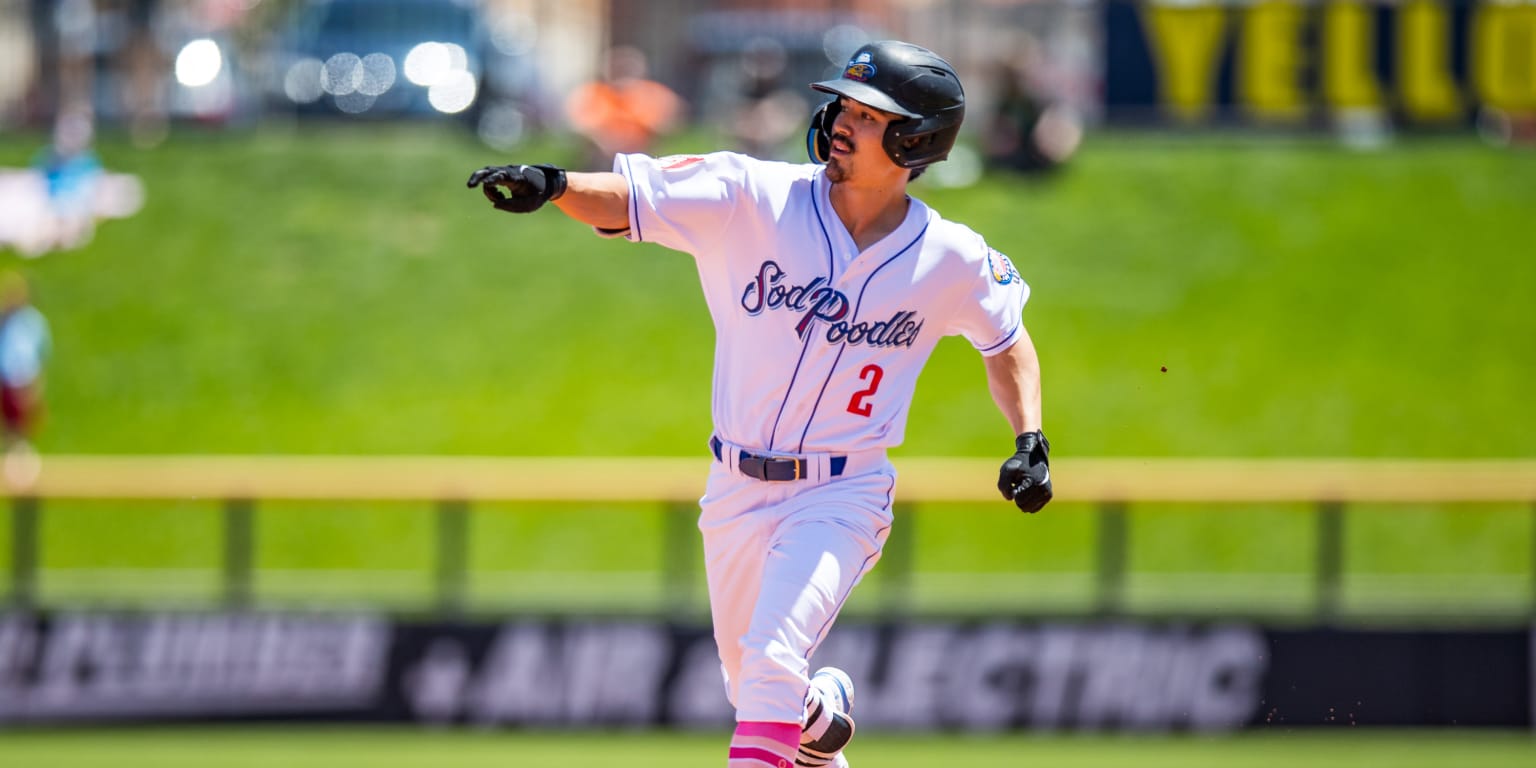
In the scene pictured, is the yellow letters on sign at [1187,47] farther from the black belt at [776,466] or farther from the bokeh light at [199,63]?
the black belt at [776,466]

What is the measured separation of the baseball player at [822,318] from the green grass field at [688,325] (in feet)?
23.2

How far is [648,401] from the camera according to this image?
16.7m

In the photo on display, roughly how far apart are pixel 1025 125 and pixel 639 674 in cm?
927

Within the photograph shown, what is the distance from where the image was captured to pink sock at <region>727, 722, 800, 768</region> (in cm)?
484

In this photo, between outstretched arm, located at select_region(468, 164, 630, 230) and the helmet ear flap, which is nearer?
outstretched arm, located at select_region(468, 164, 630, 230)

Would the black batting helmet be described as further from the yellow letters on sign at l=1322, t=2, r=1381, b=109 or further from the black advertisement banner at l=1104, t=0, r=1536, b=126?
the yellow letters on sign at l=1322, t=2, r=1381, b=109

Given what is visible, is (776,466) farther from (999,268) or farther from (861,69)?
(861,69)

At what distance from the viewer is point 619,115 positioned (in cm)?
1769

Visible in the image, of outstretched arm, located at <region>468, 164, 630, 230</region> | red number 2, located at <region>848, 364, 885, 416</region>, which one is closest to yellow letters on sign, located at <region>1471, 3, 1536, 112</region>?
red number 2, located at <region>848, 364, 885, 416</region>

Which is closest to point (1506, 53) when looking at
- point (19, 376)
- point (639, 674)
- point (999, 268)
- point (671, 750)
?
point (639, 674)

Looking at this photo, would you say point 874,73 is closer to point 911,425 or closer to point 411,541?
point 411,541

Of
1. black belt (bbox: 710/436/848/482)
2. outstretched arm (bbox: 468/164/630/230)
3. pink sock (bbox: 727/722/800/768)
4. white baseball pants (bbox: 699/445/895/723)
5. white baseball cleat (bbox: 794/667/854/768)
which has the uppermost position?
outstretched arm (bbox: 468/164/630/230)

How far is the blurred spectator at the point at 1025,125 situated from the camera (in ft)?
58.2

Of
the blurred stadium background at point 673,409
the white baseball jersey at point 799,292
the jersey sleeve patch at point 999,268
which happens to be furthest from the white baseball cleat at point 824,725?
the blurred stadium background at point 673,409
